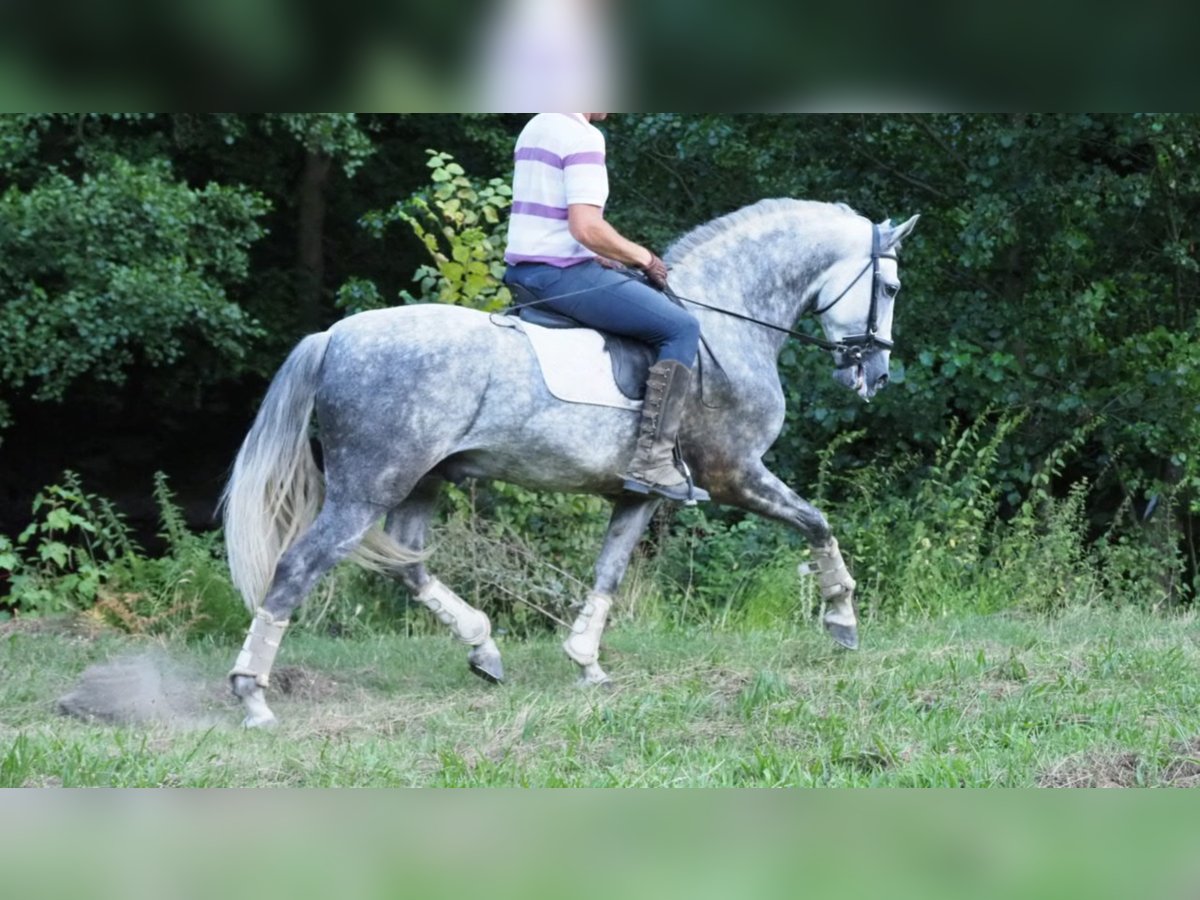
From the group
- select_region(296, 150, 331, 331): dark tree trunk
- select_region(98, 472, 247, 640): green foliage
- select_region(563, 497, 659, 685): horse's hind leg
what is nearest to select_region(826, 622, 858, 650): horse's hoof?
select_region(563, 497, 659, 685): horse's hind leg

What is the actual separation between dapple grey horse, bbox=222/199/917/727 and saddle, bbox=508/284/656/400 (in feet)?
0.49

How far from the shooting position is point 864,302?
680 centimetres

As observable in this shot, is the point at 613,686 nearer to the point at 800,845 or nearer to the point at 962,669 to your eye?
Answer: the point at 962,669

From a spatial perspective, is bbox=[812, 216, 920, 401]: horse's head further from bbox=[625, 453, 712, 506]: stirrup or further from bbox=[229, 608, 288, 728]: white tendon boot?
bbox=[229, 608, 288, 728]: white tendon boot

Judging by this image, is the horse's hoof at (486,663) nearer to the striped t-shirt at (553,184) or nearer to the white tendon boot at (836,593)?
the white tendon boot at (836,593)

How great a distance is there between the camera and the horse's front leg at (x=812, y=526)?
6773 mm

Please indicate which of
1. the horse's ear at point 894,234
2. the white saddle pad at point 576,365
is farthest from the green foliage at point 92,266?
the horse's ear at point 894,234

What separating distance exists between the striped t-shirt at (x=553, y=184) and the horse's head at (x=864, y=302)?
1365 millimetres

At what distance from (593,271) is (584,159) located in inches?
19.4

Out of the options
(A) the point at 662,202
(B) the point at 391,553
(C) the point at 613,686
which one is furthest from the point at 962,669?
(A) the point at 662,202

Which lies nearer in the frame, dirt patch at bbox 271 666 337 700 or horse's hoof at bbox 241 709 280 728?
horse's hoof at bbox 241 709 280 728

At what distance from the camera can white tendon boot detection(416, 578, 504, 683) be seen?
6.57 m

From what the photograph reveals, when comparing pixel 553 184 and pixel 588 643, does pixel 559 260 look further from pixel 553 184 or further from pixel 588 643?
pixel 588 643

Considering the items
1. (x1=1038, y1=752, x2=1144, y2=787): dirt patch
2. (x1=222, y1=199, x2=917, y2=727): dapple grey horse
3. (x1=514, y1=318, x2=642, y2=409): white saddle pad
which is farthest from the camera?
(x1=514, y1=318, x2=642, y2=409): white saddle pad
